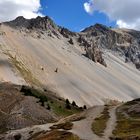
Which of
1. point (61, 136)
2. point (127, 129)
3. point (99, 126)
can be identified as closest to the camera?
point (61, 136)

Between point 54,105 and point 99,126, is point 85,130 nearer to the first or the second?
point 99,126

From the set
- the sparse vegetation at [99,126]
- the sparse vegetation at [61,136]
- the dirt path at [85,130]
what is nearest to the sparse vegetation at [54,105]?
the dirt path at [85,130]

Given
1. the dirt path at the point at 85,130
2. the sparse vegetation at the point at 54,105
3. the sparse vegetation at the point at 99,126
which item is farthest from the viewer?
the sparse vegetation at the point at 54,105

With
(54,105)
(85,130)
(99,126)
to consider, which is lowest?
(85,130)

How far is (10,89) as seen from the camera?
17575 centimetres

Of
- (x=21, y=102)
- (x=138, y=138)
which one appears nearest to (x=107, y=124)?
(x=138, y=138)

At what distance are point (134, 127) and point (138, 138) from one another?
2654cm

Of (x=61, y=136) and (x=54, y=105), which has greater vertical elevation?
(x=54, y=105)

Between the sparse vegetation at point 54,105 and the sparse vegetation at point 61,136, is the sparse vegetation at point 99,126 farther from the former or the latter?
the sparse vegetation at point 54,105

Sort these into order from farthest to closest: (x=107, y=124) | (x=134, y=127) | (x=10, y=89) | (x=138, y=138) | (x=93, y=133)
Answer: (x=10, y=89) < (x=107, y=124) < (x=134, y=127) < (x=93, y=133) < (x=138, y=138)

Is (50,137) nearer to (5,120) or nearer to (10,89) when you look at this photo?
(5,120)

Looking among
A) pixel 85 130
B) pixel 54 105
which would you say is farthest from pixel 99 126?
pixel 54 105

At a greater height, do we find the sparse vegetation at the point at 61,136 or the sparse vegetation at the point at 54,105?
the sparse vegetation at the point at 54,105

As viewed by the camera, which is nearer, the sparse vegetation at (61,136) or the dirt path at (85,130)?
the sparse vegetation at (61,136)
